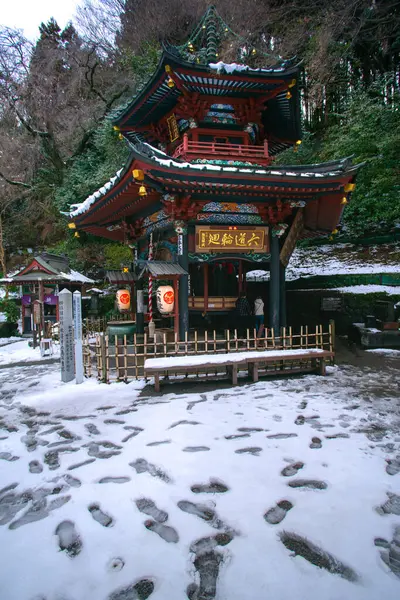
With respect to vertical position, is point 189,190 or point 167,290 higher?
point 189,190

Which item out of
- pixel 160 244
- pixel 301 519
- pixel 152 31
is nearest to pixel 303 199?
pixel 160 244

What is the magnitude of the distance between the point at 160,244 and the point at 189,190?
242cm

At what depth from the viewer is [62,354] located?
8.02 metres

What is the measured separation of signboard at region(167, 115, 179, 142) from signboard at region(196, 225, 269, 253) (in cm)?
337

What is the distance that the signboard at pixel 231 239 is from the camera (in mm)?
10344

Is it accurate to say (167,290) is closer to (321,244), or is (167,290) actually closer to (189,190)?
(189,190)

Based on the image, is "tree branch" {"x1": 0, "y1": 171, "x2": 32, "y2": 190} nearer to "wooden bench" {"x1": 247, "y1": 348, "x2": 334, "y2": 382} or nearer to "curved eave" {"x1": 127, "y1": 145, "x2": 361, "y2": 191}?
"curved eave" {"x1": 127, "y1": 145, "x2": 361, "y2": 191}

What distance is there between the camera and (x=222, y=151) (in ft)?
35.4

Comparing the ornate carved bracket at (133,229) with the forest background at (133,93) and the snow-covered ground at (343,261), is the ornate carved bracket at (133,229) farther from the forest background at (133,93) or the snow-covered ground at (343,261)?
the forest background at (133,93)

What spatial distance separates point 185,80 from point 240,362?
7722 millimetres

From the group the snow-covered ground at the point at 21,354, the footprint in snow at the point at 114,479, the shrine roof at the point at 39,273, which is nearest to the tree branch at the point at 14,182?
the shrine roof at the point at 39,273

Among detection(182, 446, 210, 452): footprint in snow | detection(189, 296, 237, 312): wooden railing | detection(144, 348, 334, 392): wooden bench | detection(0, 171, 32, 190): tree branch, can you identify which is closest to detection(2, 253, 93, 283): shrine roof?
detection(189, 296, 237, 312): wooden railing

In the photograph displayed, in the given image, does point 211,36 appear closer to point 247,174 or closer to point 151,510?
point 247,174

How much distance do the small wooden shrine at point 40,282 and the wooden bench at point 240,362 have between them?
9.17m
